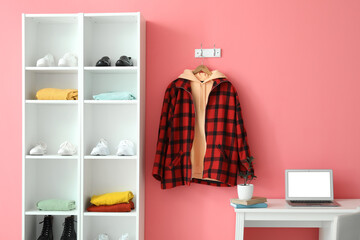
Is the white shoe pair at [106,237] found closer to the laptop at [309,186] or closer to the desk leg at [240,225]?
the desk leg at [240,225]

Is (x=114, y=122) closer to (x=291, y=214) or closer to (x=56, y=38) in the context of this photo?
(x=56, y=38)

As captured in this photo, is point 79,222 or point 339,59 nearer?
point 79,222

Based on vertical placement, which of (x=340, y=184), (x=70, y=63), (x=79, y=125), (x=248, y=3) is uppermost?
(x=248, y=3)

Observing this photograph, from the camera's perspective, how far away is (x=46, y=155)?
3283 millimetres

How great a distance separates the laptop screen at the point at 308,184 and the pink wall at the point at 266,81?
0.14 metres

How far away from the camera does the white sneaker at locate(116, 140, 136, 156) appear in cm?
323

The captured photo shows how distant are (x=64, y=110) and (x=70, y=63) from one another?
17.0 inches

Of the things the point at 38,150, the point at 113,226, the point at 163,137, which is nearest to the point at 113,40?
the point at 163,137

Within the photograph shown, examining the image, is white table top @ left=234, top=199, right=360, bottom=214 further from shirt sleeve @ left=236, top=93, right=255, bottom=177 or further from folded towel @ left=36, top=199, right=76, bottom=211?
folded towel @ left=36, top=199, right=76, bottom=211

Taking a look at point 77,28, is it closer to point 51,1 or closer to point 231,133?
point 51,1

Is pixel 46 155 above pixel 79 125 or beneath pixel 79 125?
beneath

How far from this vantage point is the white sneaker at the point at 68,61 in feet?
10.8

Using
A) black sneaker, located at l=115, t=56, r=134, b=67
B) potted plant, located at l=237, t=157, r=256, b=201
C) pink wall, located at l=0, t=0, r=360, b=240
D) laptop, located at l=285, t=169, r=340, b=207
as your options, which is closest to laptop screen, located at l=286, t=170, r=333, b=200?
laptop, located at l=285, t=169, r=340, b=207

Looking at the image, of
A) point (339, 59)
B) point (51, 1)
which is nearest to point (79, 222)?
point (51, 1)
